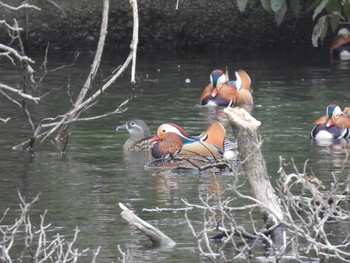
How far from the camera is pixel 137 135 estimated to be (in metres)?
15.9

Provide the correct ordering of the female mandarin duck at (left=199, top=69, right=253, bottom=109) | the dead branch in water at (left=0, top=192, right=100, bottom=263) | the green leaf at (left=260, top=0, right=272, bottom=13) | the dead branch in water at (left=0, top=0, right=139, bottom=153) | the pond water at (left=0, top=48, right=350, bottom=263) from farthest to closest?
the green leaf at (left=260, top=0, right=272, bottom=13) < the female mandarin duck at (left=199, top=69, right=253, bottom=109) < the pond water at (left=0, top=48, right=350, bottom=263) < the dead branch in water at (left=0, top=0, right=139, bottom=153) < the dead branch in water at (left=0, top=192, right=100, bottom=263)

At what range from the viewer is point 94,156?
48.6 ft

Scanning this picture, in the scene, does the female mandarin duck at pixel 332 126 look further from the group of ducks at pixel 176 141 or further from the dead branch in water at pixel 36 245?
the dead branch in water at pixel 36 245

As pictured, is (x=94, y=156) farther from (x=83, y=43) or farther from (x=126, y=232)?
(x=83, y=43)

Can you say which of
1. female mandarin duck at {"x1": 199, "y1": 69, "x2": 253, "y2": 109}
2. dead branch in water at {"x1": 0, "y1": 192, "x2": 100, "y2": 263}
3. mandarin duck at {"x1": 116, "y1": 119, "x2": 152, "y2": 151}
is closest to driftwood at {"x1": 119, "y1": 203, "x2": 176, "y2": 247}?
dead branch in water at {"x1": 0, "y1": 192, "x2": 100, "y2": 263}

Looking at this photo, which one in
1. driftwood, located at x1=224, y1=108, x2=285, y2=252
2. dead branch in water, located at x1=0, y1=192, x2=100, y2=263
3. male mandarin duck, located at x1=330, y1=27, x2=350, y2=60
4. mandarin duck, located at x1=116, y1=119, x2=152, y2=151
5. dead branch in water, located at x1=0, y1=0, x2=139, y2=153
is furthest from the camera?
male mandarin duck, located at x1=330, y1=27, x2=350, y2=60

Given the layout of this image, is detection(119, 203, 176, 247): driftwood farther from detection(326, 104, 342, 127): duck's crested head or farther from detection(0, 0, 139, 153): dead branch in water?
detection(326, 104, 342, 127): duck's crested head

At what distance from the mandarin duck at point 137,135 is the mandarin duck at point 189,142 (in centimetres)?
40

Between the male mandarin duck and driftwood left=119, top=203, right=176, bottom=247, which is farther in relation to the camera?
the male mandarin duck

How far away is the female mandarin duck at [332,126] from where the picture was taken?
16141 millimetres

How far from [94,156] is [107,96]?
211 inches

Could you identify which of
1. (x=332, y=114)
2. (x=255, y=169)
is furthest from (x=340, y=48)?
(x=255, y=169)

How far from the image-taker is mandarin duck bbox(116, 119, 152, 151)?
15.7m

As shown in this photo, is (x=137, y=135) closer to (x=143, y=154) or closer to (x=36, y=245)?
(x=143, y=154)
